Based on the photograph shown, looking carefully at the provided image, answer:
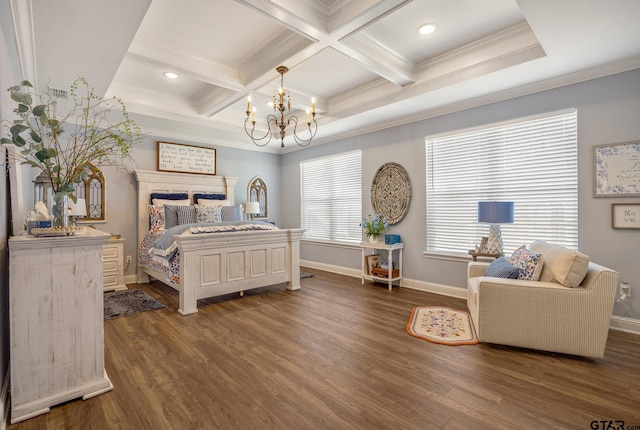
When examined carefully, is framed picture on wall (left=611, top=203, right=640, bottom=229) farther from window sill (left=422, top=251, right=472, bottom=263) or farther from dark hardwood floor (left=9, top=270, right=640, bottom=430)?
window sill (left=422, top=251, right=472, bottom=263)

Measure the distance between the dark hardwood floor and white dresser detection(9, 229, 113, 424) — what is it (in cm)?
11

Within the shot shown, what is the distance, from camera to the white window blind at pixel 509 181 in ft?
10.9

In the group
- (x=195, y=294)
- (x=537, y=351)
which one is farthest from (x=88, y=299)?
(x=537, y=351)

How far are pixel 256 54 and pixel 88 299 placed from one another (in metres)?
2.85

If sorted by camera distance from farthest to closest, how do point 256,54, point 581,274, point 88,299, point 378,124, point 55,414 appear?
1. point 378,124
2. point 256,54
3. point 581,274
4. point 88,299
5. point 55,414

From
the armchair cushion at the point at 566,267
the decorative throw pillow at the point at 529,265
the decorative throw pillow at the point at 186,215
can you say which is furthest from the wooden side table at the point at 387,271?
the decorative throw pillow at the point at 186,215

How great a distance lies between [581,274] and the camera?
93.6 inches

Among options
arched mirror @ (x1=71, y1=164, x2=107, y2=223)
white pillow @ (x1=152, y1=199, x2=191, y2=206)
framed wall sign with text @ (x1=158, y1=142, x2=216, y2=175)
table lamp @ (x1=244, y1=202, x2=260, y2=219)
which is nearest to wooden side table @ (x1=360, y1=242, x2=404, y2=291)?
table lamp @ (x1=244, y1=202, x2=260, y2=219)

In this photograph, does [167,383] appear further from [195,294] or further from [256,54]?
[256,54]

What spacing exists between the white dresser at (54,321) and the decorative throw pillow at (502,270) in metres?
3.12

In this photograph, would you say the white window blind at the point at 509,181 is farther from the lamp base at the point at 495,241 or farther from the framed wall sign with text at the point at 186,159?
the framed wall sign with text at the point at 186,159

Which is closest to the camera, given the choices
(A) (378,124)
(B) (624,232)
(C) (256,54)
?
(B) (624,232)

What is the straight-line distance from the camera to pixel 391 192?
4.86 meters

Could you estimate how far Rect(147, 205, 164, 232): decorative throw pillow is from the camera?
16.0ft
